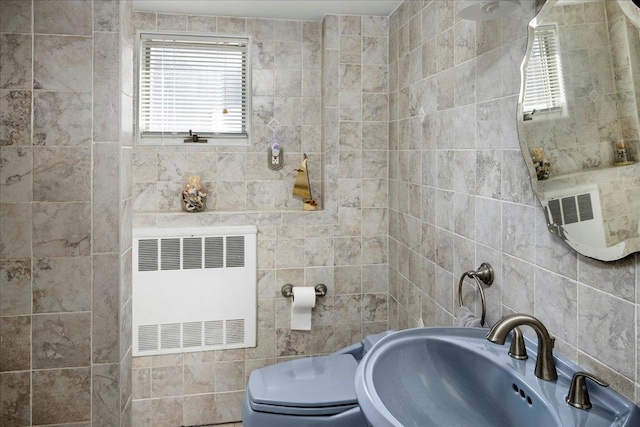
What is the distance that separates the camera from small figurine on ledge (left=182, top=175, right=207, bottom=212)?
9.10 feet

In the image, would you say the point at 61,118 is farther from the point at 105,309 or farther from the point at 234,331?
the point at 234,331

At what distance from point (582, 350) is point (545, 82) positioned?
75 cm

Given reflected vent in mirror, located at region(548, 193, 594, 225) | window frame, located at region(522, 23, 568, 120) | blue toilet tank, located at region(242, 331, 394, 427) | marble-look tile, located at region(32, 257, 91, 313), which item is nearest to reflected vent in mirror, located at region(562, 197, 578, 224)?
reflected vent in mirror, located at region(548, 193, 594, 225)

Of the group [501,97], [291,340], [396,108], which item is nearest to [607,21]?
[501,97]

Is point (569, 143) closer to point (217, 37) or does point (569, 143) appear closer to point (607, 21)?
point (607, 21)

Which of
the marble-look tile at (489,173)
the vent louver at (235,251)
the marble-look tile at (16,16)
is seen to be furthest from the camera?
the vent louver at (235,251)

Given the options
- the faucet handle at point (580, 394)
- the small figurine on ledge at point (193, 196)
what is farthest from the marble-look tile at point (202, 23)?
the faucet handle at point (580, 394)

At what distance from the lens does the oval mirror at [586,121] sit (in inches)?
42.4

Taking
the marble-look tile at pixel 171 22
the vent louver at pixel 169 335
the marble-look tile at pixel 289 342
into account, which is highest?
the marble-look tile at pixel 171 22

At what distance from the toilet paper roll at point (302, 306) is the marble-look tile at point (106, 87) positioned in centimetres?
151

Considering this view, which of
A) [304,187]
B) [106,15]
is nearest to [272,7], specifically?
[304,187]

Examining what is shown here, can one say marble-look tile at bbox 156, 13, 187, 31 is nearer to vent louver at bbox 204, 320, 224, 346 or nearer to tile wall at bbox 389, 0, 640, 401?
tile wall at bbox 389, 0, 640, 401

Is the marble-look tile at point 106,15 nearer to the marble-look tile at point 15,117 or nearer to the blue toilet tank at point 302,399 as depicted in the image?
the marble-look tile at point 15,117

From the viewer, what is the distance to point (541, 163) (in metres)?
1.39
